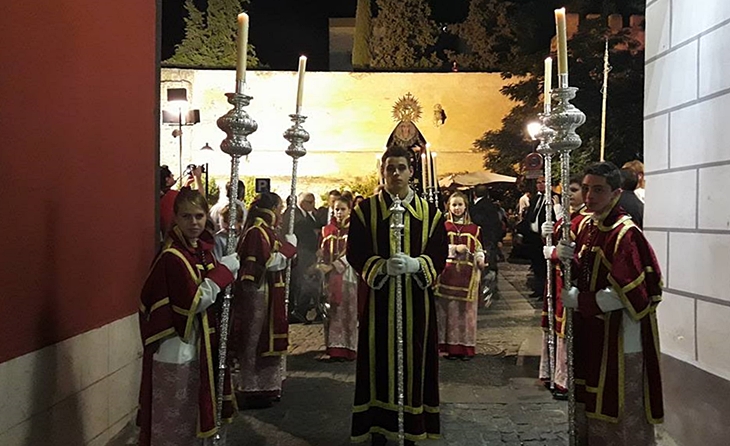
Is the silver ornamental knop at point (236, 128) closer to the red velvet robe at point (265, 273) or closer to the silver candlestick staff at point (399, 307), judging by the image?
the silver candlestick staff at point (399, 307)

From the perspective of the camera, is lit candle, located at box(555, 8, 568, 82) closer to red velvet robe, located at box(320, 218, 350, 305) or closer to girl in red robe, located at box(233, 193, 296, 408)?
girl in red robe, located at box(233, 193, 296, 408)

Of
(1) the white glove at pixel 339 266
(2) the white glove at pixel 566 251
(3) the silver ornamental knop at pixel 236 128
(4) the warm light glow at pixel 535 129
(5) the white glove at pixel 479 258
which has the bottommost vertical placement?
(1) the white glove at pixel 339 266

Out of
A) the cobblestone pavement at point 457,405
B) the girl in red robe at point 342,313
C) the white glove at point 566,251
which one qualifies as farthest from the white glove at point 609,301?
the girl in red robe at point 342,313

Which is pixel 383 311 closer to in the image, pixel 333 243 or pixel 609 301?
pixel 609 301

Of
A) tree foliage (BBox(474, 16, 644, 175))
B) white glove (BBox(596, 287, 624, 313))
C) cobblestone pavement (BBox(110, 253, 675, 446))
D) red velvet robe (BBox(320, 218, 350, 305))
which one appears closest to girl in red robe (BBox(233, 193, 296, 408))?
cobblestone pavement (BBox(110, 253, 675, 446))

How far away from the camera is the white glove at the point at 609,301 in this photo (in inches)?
151

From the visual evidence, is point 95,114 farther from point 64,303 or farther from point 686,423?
point 686,423

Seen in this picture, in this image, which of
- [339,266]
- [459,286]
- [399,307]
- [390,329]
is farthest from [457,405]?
[339,266]

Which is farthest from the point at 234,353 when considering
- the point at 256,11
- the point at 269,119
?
the point at 256,11

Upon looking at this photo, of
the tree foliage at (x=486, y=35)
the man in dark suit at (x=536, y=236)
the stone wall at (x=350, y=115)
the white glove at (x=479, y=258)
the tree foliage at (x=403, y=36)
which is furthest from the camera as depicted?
the tree foliage at (x=403, y=36)

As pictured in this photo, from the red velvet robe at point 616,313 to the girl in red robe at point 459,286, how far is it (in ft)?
13.0

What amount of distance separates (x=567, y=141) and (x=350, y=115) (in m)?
15.9

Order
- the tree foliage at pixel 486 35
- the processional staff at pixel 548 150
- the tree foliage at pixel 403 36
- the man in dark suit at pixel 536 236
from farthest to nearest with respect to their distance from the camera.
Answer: the tree foliage at pixel 403 36
the tree foliage at pixel 486 35
the man in dark suit at pixel 536 236
the processional staff at pixel 548 150

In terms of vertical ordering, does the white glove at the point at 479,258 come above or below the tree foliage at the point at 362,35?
below
